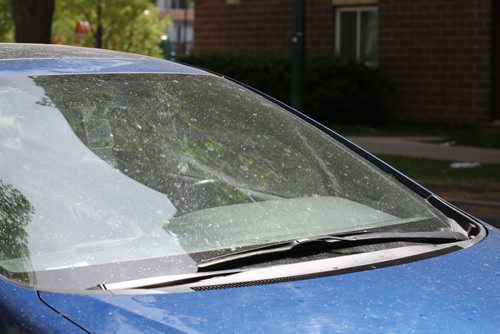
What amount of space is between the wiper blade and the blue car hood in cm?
8

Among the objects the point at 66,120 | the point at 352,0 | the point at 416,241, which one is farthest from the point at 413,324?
the point at 352,0

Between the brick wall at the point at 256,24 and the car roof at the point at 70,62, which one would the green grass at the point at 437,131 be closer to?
the brick wall at the point at 256,24

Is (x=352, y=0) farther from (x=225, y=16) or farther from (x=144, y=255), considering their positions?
(x=144, y=255)

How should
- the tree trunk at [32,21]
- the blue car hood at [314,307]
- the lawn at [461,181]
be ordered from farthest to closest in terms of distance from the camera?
the tree trunk at [32,21]
the lawn at [461,181]
the blue car hood at [314,307]

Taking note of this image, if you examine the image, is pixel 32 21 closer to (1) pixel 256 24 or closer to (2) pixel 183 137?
(1) pixel 256 24

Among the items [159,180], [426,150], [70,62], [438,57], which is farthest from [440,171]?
[159,180]

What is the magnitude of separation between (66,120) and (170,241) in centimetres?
63

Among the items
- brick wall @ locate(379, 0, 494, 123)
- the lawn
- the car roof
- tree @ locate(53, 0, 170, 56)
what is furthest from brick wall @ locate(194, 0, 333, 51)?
the car roof

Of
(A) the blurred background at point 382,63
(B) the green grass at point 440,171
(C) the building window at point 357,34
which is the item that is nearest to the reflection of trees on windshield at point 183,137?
(B) the green grass at point 440,171

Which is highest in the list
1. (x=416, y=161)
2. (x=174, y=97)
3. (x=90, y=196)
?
(x=174, y=97)

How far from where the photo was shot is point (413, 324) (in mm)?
2594

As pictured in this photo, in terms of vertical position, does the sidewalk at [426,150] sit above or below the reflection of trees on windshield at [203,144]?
below

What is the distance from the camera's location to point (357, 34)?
21.6 m

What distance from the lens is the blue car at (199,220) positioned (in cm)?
262
